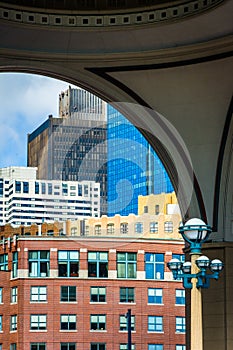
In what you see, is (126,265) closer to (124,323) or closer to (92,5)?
(124,323)

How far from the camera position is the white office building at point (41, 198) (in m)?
59.4

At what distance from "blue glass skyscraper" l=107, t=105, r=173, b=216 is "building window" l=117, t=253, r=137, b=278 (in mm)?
9440

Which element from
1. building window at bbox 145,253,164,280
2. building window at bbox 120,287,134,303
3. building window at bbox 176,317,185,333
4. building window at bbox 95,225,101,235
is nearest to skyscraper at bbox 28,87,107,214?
building window at bbox 95,225,101,235

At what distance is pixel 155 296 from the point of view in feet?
168

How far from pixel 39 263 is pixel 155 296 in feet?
19.4

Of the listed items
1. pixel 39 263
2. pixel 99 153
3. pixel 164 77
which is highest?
pixel 99 153

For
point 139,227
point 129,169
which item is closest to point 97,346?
point 139,227

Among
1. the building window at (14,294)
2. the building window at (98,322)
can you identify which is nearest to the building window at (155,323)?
the building window at (98,322)

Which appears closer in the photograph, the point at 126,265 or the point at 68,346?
the point at 68,346

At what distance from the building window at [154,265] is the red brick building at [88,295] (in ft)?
0.16

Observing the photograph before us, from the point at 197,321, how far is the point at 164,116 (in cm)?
654

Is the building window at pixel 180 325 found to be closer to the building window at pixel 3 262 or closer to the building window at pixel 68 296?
the building window at pixel 68 296

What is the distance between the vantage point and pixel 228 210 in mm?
18938

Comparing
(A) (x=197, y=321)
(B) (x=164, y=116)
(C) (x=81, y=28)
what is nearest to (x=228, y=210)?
(B) (x=164, y=116)
